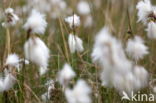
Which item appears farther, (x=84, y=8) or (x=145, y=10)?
(x=84, y=8)

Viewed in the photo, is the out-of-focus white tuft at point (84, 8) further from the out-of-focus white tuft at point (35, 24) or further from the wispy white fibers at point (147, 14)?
the out-of-focus white tuft at point (35, 24)

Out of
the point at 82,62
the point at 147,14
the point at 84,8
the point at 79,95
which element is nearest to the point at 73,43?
the point at 82,62

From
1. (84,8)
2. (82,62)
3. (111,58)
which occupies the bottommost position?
(111,58)

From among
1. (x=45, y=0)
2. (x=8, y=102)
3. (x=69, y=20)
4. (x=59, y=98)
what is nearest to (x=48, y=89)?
(x=59, y=98)


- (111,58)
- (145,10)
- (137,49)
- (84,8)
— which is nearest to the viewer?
(111,58)

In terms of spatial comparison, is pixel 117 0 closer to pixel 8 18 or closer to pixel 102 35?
pixel 8 18

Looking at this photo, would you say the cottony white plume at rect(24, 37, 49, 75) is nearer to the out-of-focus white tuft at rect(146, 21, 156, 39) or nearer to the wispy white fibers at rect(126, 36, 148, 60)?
the wispy white fibers at rect(126, 36, 148, 60)

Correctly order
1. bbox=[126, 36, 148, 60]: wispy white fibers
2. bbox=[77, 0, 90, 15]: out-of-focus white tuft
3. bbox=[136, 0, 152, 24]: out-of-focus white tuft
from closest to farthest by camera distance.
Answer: bbox=[126, 36, 148, 60]: wispy white fibers < bbox=[136, 0, 152, 24]: out-of-focus white tuft < bbox=[77, 0, 90, 15]: out-of-focus white tuft

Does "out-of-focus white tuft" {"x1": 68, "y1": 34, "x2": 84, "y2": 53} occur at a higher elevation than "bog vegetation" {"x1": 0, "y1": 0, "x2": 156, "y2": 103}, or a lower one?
higher

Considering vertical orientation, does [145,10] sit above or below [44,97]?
above

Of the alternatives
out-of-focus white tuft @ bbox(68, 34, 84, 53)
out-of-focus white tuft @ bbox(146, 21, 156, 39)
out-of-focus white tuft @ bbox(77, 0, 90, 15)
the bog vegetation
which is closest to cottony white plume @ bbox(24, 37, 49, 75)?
the bog vegetation

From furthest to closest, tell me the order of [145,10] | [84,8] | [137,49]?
[84,8] < [145,10] < [137,49]

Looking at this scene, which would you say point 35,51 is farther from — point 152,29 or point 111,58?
point 152,29

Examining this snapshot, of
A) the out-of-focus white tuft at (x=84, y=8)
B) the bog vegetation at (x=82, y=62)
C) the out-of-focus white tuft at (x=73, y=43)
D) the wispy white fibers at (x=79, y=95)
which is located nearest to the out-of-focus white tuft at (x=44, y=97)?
the bog vegetation at (x=82, y=62)
